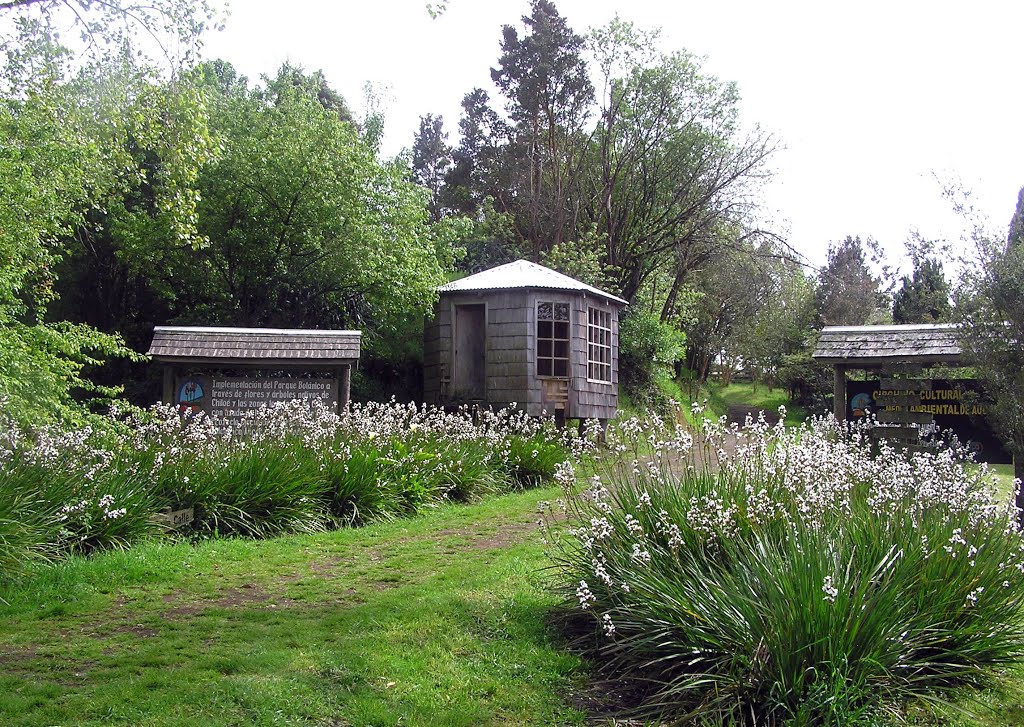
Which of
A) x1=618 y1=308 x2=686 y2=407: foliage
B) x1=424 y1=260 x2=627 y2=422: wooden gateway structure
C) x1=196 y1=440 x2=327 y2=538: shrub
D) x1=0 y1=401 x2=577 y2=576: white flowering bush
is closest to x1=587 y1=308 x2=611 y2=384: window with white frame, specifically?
x1=424 y1=260 x2=627 y2=422: wooden gateway structure

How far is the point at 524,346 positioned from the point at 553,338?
26.2 inches

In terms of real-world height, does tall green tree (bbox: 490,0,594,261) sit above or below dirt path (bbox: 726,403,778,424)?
above

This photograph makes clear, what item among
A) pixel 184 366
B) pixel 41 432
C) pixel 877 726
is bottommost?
pixel 877 726

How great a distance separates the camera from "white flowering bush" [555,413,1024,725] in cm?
473

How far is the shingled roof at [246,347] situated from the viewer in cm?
1334

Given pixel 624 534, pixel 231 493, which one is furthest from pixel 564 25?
pixel 624 534

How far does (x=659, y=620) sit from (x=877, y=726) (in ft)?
4.22

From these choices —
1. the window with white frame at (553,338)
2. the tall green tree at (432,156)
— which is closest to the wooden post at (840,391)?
the window with white frame at (553,338)

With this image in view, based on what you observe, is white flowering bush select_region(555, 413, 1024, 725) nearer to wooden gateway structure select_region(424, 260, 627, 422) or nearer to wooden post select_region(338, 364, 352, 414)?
wooden post select_region(338, 364, 352, 414)

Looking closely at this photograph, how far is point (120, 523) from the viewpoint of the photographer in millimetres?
8281

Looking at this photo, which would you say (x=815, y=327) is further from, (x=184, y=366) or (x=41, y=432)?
(x=41, y=432)

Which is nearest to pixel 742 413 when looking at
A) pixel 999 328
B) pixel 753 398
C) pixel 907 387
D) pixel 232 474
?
pixel 753 398

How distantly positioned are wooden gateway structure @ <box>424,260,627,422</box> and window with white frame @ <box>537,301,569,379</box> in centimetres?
2

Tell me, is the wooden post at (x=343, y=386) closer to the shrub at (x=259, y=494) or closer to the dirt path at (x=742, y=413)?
the shrub at (x=259, y=494)
